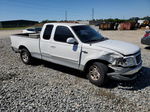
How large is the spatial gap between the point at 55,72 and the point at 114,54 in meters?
2.56

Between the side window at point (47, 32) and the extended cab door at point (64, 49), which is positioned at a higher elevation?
the side window at point (47, 32)

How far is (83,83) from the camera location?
434 centimetres

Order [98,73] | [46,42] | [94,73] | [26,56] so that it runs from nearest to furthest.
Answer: [98,73] → [94,73] → [46,42] → [26,56]

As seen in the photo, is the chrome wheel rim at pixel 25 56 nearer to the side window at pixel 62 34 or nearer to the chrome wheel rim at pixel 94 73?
the side window at pixel 62 34

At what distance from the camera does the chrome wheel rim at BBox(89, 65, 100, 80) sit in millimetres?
4073

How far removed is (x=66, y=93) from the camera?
370 centimetres

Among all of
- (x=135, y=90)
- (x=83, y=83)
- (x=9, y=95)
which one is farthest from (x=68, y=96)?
(x=135, y=90)

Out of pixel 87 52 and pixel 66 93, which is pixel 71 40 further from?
pixel 66 93

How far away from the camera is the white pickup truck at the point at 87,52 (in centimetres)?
369

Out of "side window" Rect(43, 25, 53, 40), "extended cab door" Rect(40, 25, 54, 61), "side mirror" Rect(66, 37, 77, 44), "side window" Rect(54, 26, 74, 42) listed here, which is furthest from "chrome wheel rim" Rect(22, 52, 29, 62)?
"side mirror" Rect(66, 37, 77, 44)

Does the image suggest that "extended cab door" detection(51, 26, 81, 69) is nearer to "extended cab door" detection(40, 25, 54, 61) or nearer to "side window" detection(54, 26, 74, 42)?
"side window" detection(54, 26, 74, 42)

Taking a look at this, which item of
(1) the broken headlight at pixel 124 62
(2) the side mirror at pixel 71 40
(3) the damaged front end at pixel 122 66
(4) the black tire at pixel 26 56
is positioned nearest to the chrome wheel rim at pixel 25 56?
(4) the black tire at pixel 26 56

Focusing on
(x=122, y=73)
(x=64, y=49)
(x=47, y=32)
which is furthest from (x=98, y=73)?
(x=47, y=32)

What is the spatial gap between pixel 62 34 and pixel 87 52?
4.13 feet
